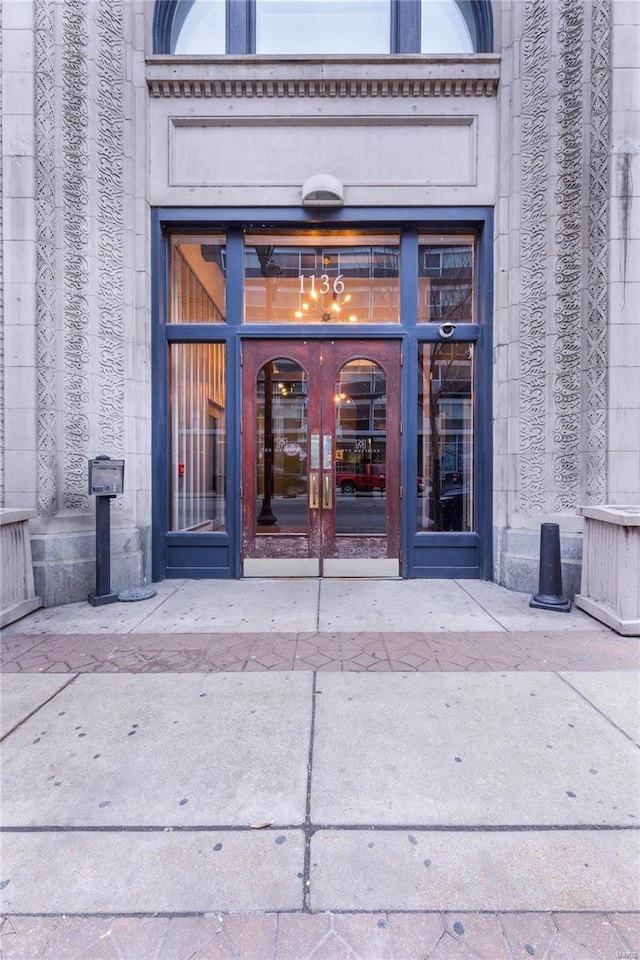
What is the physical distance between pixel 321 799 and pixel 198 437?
205 inches

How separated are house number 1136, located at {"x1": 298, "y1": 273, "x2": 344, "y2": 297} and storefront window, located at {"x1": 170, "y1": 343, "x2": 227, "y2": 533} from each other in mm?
1477

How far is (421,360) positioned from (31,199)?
5156 mm

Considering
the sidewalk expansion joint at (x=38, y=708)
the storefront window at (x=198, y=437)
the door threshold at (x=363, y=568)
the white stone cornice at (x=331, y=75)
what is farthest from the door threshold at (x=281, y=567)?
the white stone cornice at (x=331, y=75)

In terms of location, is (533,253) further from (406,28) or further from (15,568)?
(15,568)

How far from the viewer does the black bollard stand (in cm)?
518

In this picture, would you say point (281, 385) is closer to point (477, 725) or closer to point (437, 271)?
point (437, 271)

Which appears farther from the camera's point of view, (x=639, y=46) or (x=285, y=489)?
(x=285, y=489)

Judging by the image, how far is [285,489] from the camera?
255 inches

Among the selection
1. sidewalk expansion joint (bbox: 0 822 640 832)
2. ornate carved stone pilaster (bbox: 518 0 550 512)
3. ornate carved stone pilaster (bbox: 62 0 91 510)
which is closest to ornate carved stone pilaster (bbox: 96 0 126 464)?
ornate carved stone pilaster (bbox: 62 0 91 510)

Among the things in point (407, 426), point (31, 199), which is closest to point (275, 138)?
point (31, 199)

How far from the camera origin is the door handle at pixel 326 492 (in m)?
6.45

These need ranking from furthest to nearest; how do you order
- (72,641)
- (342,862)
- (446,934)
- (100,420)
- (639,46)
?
(100,420) → (639,46) → (72,641) → (342,862) → (446,934)

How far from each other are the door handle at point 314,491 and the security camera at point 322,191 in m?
3.57

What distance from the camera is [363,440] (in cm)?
647
